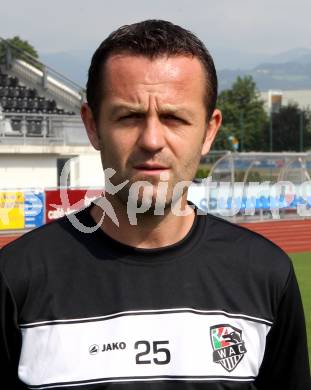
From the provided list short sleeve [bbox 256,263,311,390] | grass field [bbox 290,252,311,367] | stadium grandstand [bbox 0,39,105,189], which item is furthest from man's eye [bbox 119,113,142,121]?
stadium grandstand [bbox 0,39,105,189]

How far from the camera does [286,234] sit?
21.8m

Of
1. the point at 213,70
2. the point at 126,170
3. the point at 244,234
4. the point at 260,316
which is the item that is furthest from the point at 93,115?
the point at 260,316

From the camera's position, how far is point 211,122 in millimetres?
2203

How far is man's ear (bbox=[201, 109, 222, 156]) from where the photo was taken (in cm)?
219

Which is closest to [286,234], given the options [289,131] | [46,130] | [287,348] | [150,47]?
[46,130]

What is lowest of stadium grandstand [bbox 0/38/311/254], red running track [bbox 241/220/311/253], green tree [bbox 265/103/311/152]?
red running track [bbox 241/220/311/253]

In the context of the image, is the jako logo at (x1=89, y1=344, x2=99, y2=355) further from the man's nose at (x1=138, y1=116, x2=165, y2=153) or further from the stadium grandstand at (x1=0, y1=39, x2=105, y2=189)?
the stadium grandstand at (x1=0, y1=39, x2=105, y2=189)

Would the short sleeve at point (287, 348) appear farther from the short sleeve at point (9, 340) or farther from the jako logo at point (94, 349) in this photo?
the short sleeve at point (9, 340)

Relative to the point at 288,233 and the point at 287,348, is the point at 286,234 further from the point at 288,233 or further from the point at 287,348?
the point at 287,348

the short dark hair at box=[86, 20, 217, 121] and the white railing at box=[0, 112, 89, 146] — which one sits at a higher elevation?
the white railing at box=[0, 112, 89, 146]

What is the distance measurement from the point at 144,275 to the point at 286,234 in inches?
788

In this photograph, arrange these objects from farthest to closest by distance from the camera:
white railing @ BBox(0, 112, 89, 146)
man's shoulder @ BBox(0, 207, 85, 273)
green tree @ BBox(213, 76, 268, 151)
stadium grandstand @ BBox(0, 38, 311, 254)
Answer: green tree @ BBox(213, 76, 268, 151)
white railing @ BBox(0, 112, 89, 146)
stadium grandstand @ BBox(0, 38, 311, 254)
man's shoulder @ BBox(0, 207, 85, 273)

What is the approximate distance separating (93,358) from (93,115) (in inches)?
24.6

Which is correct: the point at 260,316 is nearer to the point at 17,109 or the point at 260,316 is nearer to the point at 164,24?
the point at 164,24
